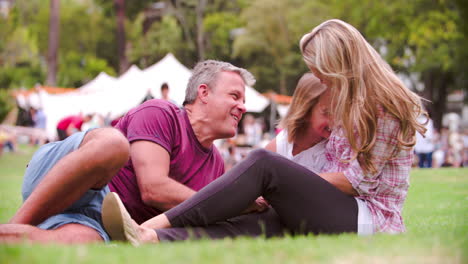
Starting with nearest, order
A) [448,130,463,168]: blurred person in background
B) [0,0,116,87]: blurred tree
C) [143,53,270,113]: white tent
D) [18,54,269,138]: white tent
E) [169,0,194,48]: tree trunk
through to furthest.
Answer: [143,53,270,113]: white tent → [18,54,269,138]: white tent → [448,130,463,168]: blurred person in background → [169,0,194,48]: tree trunk → [0,0,116,87]: blurred tree

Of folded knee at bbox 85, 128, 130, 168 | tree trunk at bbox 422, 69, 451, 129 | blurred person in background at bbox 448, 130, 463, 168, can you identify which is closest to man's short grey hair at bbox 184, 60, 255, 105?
folded knee at bbox 85, 128, 130, 168

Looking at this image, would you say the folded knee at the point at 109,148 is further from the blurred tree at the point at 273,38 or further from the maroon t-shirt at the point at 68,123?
the blurred tree at the point at 273,38

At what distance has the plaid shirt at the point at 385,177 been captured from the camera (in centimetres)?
380

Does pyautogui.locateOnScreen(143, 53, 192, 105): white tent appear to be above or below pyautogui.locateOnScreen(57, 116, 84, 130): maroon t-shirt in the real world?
above

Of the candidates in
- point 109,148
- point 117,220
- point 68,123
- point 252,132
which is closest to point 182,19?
point 252,132

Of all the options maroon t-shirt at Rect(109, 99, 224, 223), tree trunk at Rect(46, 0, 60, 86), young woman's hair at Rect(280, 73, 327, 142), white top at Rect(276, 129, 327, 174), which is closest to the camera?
maroon t-shirt at Rect(109, 99, 224, 223)

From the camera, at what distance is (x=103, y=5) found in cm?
4038

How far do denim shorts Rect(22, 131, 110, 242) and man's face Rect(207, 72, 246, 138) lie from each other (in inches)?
40.9

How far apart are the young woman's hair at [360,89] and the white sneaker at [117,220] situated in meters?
1.49

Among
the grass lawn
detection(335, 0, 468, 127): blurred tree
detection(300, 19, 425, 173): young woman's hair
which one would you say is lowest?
the grass lawn

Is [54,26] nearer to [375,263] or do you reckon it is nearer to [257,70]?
[257,70]

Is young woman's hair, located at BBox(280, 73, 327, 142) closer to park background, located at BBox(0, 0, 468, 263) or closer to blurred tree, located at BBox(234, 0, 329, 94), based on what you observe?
park background, located at BBox(0, 0, 468, 263)

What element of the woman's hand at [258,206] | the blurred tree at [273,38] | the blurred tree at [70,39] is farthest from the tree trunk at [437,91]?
the woman's hand at [258,206]

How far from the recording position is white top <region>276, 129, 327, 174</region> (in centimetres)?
459
